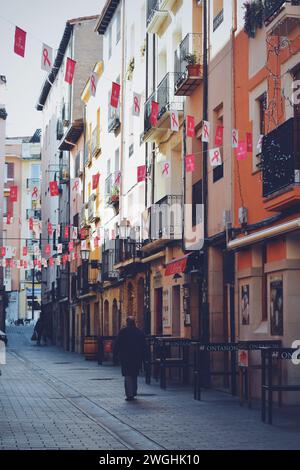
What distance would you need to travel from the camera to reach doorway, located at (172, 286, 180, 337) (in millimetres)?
28438

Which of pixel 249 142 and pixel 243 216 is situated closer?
pixel 249 142

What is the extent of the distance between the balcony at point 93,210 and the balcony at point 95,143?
197 cm

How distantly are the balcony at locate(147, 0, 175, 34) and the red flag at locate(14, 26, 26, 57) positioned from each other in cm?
1202

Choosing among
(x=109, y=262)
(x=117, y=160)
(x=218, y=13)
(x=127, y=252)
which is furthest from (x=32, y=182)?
(x=218, y=13)

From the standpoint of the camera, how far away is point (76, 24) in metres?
53.6

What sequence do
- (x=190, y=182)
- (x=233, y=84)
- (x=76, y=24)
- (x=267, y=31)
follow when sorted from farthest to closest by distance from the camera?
(x=76, y=24)
(x=190, y=182)
(x=233, y=84)
(x=267, y=31)

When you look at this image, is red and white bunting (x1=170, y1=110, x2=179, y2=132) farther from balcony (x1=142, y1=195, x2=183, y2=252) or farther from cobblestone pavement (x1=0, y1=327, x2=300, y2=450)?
cobblestone pavement (x1=0, y1=327, x2=300, y2=450)

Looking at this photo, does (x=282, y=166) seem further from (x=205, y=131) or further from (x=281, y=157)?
(x=205, y=131)

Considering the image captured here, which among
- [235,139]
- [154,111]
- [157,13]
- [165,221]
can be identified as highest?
[157,13]

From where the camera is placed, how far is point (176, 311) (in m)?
28.6

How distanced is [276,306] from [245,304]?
206cm

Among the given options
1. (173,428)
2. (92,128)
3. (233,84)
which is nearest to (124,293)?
(92,128)
